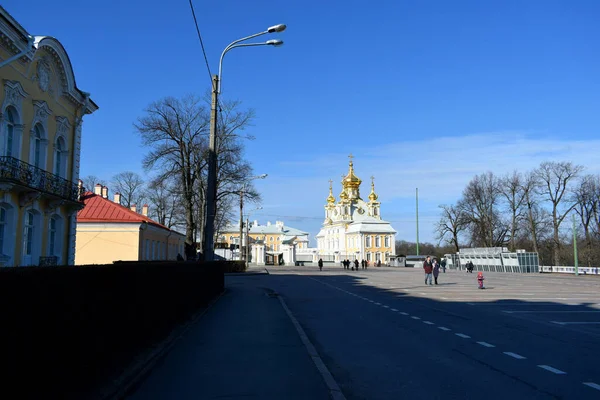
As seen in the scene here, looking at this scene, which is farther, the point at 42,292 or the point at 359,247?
the point at 359,247

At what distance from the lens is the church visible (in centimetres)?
11062

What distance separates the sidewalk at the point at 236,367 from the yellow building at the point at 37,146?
9776 millimetres

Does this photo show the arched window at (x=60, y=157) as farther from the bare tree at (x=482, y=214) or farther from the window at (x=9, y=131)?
the bare tree at (x=482, y=214)

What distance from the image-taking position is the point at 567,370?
816cm

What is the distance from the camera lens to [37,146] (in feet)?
70.7

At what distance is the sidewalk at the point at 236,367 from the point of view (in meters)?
6.77

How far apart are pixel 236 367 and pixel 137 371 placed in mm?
1538

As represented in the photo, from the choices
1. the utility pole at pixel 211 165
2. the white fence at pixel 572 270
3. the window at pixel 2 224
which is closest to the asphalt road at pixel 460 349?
the utility pole at pixel 211 165

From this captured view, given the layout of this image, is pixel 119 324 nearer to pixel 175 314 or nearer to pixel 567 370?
pixel 175 314

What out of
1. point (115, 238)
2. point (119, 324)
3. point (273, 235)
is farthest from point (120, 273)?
point (273, 235)

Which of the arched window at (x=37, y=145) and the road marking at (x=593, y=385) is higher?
the arched window at (x=37, y=145)

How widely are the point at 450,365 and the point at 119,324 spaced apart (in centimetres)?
520

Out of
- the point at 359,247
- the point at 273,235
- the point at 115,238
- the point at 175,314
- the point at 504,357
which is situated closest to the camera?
the point at 504,357

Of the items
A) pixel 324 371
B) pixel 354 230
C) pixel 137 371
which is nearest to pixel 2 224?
pixel 137 371
